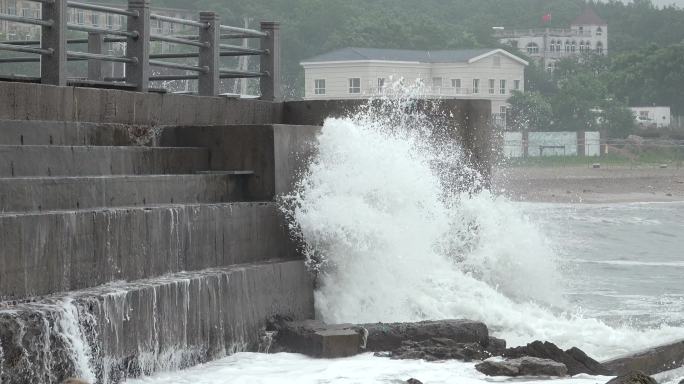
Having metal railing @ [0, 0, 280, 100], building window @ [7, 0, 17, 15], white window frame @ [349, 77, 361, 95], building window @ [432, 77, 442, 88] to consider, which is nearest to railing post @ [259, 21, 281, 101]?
metal railing @ [0, 0, 280, 100]

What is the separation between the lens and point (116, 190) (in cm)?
1069

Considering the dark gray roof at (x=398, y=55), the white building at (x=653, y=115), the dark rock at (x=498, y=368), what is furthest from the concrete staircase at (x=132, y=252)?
the dark gray roof at (x=398, y=55)

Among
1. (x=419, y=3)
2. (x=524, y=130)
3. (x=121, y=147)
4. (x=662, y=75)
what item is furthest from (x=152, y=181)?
(x=419, y=3)

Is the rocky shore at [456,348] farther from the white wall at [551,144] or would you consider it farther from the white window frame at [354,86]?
the white window frame at [354,86]

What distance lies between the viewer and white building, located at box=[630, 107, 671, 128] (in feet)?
297

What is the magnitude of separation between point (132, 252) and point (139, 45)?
397 centimetres

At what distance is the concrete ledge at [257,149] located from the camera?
483 inches

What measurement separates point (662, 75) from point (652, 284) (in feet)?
257

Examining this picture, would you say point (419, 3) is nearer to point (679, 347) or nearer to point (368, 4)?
point (368, 4)

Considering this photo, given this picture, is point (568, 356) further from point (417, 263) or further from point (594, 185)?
point (594, 185)

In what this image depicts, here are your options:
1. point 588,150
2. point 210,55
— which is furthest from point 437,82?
point 210,55

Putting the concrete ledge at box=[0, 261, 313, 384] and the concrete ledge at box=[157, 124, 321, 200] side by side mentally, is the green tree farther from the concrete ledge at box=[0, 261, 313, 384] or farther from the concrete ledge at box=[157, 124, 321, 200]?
the concrete ledge at box=[0, 261, 313, 384]

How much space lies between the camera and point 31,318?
27.6 feet

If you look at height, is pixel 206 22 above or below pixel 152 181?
above
